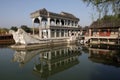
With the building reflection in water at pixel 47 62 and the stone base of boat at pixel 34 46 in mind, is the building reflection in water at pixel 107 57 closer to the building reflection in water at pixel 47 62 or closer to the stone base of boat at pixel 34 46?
the building reflection in water at pixel 47 62

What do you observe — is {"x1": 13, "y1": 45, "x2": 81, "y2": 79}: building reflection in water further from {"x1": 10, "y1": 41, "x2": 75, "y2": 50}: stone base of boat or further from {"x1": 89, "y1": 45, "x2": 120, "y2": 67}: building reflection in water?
{"x1": 10, "y1": 41, "x2": 75, "y2": 50}: stone base of boat

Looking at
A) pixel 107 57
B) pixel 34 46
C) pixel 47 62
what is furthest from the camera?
pixel 34 46

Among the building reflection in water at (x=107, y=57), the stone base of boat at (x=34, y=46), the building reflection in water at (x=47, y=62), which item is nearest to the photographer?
the building reflection in water at (x=47, y=62)

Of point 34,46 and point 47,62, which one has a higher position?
point 34,46

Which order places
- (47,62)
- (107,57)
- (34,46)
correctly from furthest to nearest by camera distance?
(34,46), (107,57), (47,62)

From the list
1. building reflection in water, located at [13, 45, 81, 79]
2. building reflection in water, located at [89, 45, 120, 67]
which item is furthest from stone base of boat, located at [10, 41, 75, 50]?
building reflection in water, located at [89, 45, 120, 67]

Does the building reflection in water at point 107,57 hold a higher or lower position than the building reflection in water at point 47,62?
higher

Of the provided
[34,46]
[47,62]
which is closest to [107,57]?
[47,62]

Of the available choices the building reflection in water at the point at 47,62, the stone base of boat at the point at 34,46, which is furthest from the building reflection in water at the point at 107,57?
the stone base of boat at the point at 34,46

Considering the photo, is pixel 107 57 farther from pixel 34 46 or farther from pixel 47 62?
pixel 34 46

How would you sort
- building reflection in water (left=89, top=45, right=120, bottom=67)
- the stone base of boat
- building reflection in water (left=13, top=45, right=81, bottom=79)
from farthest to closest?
the stone base of boat
building reflection in water (left=89, top=45, right=120, bottom=67)
building reflection in water (left=13, top=45, right=81, bottom=79)

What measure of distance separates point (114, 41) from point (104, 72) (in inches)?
708

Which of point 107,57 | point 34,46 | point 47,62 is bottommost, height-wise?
point 47,62

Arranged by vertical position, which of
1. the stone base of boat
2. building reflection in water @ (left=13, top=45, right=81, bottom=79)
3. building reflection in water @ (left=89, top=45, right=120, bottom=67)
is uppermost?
the stone base of boat
